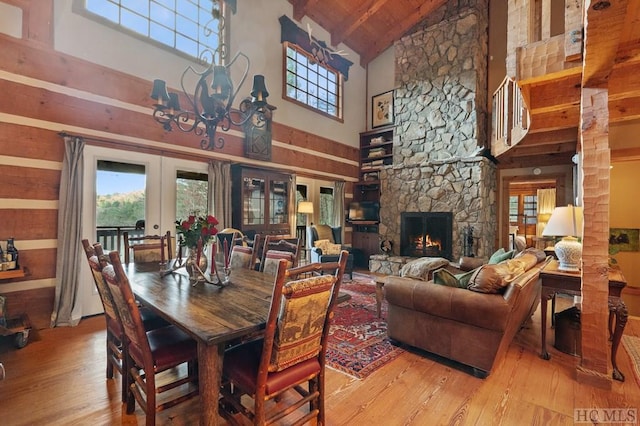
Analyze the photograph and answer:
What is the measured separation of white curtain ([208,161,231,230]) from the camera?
4797mm

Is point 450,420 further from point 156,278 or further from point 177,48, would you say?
point 177,48

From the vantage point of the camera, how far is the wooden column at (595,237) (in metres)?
2.32

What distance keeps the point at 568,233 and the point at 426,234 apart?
3727 millimetres

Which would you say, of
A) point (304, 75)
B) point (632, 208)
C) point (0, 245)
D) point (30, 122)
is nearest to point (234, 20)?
point (304, 75)

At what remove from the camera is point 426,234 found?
21.7 ft

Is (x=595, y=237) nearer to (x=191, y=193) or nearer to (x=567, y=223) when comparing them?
(x=567, y=223)

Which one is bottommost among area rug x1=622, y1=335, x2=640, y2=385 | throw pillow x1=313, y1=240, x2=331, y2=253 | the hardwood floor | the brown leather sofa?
the hardwood floor

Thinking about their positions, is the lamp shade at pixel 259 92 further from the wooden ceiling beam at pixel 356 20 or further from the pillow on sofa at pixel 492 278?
the wooden ceiling beam at pixel 356 20

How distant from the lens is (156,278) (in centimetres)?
246

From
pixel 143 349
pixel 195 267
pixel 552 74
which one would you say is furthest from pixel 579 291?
pixel 143 349

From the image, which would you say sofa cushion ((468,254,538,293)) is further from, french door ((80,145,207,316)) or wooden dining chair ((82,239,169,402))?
french door ((80,145,207,316))

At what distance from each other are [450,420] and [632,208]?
19.2 ft

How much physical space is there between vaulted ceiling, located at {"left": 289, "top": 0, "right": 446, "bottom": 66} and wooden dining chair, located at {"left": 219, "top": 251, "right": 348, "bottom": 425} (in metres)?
6.46

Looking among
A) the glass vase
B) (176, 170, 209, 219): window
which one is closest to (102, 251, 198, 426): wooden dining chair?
the glass vase
